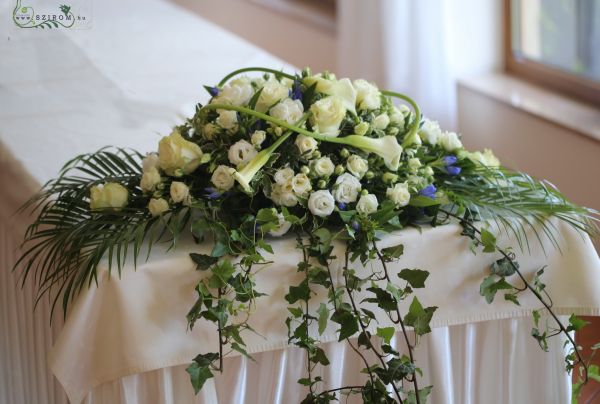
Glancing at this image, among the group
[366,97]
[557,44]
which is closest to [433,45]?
[557,44]

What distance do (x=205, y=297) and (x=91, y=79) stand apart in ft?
3.64

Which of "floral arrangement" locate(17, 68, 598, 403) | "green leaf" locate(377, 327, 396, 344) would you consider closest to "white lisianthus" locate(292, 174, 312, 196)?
"floral arrangement" locate(17, 68, 598, 403)

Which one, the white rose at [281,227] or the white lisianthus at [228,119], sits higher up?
the white lisianthus at [228,119]

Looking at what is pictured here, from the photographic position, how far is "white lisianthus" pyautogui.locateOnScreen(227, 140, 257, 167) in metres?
1.41

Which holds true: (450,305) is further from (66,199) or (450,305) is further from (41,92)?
(41,92)

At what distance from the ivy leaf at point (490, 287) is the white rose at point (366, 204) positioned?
238 mm

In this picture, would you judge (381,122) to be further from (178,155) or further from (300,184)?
(178,155)

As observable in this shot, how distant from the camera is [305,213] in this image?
4.70ft

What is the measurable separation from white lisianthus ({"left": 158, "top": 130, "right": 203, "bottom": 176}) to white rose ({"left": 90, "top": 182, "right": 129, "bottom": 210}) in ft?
0.29

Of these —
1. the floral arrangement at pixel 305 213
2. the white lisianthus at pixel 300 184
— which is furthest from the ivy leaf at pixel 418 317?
the white lisianthus at pixel 300 184

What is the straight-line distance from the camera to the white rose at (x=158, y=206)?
1.43 meters

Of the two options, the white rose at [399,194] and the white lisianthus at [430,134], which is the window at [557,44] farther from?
the white rose at [399,194]

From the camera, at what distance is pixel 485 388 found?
5.47 feet

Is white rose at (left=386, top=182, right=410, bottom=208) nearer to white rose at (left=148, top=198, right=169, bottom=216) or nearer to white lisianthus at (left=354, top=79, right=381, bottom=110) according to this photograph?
white lisianthus at (left=354, top=79, right=381, bottom=110)
